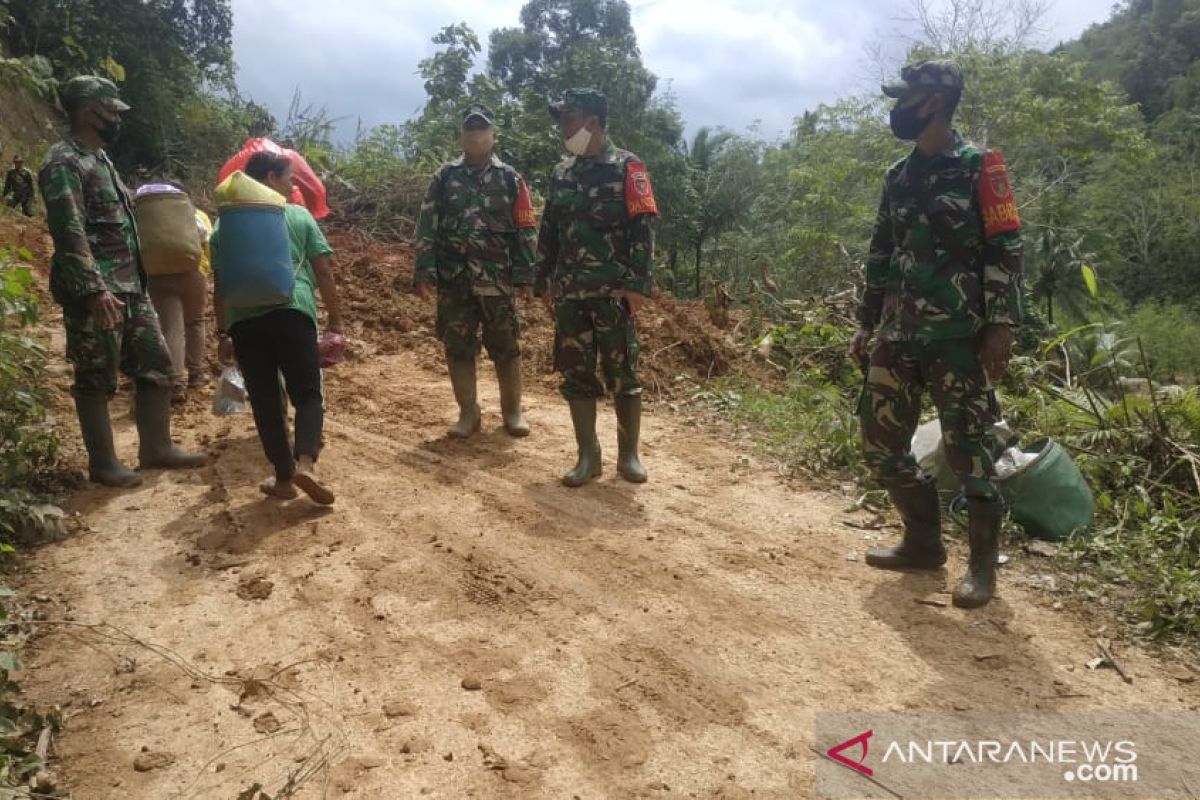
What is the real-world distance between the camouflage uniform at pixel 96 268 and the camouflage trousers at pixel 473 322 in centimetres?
154

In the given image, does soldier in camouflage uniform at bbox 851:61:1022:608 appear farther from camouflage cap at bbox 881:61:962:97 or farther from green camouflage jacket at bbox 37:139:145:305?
green camouflage jacket at bbox 37:139:145:305

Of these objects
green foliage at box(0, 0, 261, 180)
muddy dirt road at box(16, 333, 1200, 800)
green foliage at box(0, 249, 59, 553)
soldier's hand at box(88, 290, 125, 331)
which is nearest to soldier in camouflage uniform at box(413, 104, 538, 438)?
muddy dirt road at box(16, 333, 1200, 800)

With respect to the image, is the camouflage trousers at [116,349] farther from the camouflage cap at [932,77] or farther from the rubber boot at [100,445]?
the camouflage cap at [932,77]

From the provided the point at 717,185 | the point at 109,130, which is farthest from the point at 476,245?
the point at 717,185

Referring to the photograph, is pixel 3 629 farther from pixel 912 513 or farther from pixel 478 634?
pixel 912 513

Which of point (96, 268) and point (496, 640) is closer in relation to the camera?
point (496, 640)

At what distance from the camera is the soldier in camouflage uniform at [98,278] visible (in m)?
3.74

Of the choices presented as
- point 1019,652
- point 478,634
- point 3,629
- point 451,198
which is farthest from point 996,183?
point 3,629

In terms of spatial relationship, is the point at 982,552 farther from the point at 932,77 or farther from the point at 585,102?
the point at 585,102

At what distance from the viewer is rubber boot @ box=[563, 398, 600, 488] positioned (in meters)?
4.35

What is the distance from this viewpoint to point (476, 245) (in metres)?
4.78

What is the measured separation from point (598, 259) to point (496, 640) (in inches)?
83.8

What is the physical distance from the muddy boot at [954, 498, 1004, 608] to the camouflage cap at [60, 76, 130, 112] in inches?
165

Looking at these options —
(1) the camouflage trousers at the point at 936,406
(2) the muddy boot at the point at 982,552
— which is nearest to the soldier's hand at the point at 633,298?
(1) the camouflage trousers at the point at 936,406
